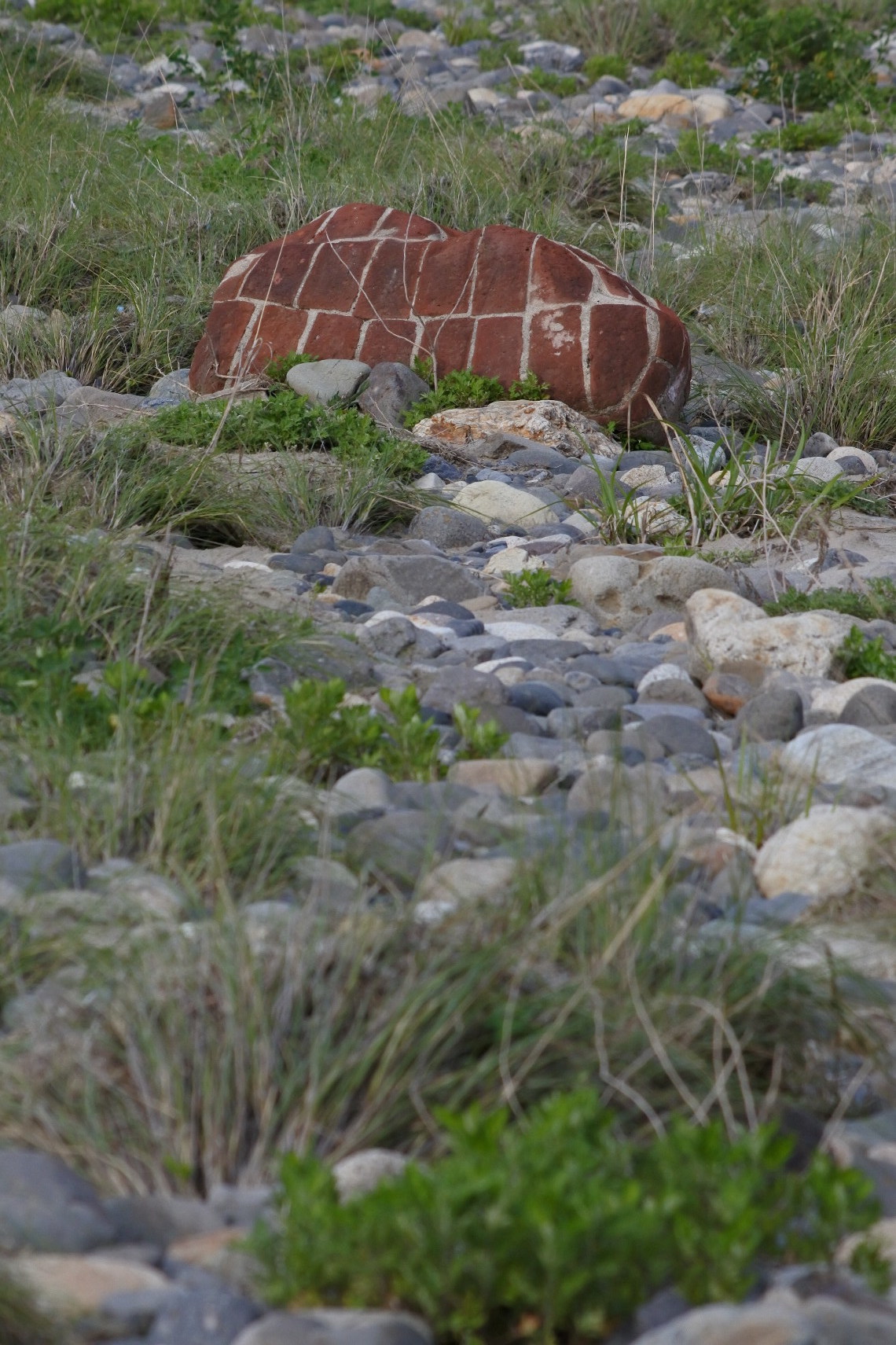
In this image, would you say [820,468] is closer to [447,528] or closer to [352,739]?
[447,528]

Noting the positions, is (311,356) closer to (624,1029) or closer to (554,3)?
(624,1029)

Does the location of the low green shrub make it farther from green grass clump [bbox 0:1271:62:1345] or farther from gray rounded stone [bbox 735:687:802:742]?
green grass clump [bbox 0:1271:62:1345]

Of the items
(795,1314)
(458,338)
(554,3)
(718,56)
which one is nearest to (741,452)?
(458,338)

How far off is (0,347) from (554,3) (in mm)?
9531

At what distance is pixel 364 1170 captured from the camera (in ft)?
5.49

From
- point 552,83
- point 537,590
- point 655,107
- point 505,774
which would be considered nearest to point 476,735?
point 505,774

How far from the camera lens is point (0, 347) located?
234 inches

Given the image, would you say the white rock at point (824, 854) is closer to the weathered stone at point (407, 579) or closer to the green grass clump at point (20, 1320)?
the green grass clump at point (20, 1320)

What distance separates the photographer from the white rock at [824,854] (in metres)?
2.43

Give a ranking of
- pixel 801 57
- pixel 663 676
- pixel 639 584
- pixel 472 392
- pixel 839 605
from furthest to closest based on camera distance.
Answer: pixel 801 57 → pixel 472 392 → pixel 639 584 → pixel 839 605 → pixel 663 676

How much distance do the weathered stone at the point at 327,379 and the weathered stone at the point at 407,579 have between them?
4.73ft

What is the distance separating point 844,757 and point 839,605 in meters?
1.15

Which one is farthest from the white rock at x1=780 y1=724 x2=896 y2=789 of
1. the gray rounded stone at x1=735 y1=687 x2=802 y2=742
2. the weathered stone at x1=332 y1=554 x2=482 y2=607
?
the weathered stone at x1=332 y1=554 x2=482 y2=607

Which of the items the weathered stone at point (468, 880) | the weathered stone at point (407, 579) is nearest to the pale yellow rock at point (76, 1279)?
the weathered stone at point (468, 880)
